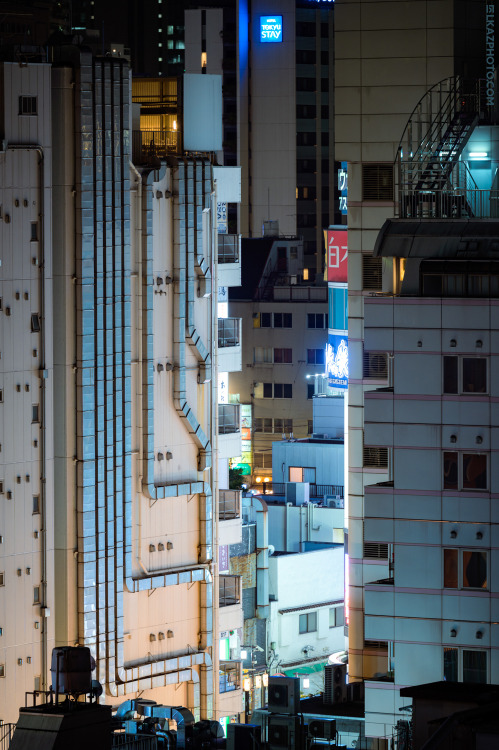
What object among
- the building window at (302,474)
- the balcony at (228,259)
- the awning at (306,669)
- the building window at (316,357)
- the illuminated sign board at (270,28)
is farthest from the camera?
the illuminated sign board at (270,28)

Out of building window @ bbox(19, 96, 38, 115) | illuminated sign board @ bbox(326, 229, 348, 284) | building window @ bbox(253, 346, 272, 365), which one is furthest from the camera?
building window @ bbox(253, 346, 272, 365)

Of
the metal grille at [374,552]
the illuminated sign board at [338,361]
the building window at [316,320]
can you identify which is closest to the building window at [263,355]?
the building window at [316,320]

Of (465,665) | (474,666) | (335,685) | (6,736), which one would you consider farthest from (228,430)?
(6,736)

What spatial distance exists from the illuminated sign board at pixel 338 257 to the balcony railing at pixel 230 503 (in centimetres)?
917

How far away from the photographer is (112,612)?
175ft

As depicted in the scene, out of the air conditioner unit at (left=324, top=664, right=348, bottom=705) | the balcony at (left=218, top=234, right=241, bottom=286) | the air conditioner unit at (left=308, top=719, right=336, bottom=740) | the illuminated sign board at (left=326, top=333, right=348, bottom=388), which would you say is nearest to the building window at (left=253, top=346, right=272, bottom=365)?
the illuminated sign board at (left=326, top=333, right=348, bottom=388)

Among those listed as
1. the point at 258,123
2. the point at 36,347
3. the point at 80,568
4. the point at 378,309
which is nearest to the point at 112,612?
the point at 80,568

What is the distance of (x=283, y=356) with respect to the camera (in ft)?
394

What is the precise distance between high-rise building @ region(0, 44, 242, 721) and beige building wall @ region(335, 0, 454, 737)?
724 cm

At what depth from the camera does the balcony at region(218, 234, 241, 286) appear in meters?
59.8

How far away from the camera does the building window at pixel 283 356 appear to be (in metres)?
120

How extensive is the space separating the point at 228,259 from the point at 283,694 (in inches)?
947

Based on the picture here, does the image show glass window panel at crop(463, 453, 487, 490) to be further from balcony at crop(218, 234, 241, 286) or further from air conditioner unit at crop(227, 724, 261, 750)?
balcony at crop(218, 234, 241, 286)

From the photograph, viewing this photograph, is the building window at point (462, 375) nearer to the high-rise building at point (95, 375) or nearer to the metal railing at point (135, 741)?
the metal railing at point (135, 741)
